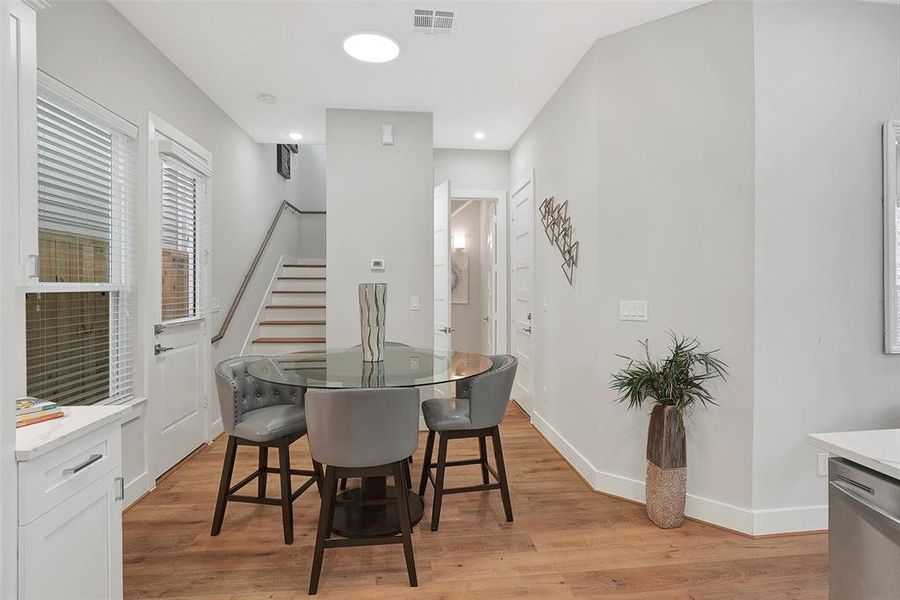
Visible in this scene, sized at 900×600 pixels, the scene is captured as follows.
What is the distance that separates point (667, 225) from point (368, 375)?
1.80 metres

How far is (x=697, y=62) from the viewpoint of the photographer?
8.00 ft

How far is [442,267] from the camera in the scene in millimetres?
4051

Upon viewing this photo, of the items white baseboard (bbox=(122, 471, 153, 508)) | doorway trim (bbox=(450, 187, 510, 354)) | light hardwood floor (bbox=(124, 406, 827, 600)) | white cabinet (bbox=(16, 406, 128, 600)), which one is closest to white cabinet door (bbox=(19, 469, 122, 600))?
white cabinet (bbox=(16, 406, 128, 600))

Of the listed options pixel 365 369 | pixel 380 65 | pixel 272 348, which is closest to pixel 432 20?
pixel 380 65

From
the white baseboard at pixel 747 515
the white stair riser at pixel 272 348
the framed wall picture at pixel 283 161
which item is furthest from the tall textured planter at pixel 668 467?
the framed wall picture at pixel 283 161

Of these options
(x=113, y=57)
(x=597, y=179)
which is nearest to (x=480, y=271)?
(x=597, y=179)

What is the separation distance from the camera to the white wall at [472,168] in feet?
16.1

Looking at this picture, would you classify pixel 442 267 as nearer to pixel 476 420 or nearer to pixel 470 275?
pixel 476 420

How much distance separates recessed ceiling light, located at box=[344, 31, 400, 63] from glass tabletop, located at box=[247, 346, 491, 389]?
1844 millimetres

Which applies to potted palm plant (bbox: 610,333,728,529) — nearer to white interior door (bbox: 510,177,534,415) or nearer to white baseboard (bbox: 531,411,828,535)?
white baseboard (bbox: 531,411,828,535)

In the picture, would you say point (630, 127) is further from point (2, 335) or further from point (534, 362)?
point (2, 335)

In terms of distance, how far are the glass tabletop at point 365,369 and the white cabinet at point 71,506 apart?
0.64 m

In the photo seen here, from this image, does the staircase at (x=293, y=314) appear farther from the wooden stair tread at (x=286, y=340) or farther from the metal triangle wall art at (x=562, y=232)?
the metal triangle wall art at (x=562, y=232)

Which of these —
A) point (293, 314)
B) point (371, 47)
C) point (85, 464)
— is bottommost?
point (85, 464)
